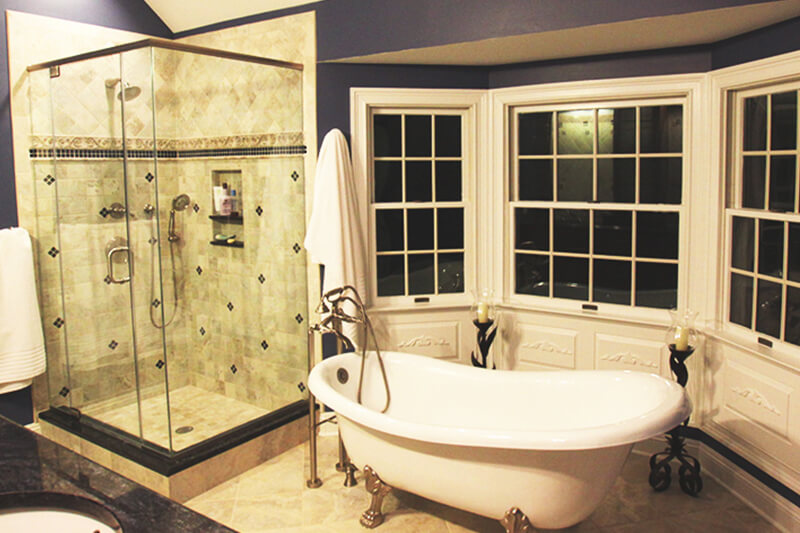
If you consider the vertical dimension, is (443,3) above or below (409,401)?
above

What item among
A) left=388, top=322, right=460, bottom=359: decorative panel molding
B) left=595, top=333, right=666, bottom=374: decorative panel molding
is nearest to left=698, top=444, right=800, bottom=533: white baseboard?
left=595, top=333, right=666, bottom=374: decorative panel molding

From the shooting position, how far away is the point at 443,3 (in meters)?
3.44

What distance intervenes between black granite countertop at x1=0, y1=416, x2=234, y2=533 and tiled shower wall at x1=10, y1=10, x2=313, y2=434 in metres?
2.05

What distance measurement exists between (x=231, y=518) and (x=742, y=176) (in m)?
3.13

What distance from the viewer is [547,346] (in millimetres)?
4070

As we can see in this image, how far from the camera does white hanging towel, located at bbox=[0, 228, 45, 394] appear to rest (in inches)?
147

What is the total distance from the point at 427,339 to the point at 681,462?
1.61m

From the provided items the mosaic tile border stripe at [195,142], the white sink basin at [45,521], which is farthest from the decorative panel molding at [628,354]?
the white sink basin at [45,521]

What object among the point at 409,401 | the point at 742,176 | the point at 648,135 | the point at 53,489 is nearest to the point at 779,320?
the point at 742,176

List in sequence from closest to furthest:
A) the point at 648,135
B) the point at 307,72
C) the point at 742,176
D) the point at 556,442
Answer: the point at 556,442, the point at 742,176, the point at 648,135, the point at 307,72

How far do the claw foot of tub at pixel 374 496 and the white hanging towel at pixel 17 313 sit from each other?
217cm

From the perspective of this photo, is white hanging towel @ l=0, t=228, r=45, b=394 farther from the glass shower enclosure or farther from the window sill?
the window sill

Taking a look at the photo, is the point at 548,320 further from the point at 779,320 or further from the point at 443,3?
the point at 443,3

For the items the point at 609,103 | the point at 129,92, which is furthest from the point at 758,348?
the point at 129,92
